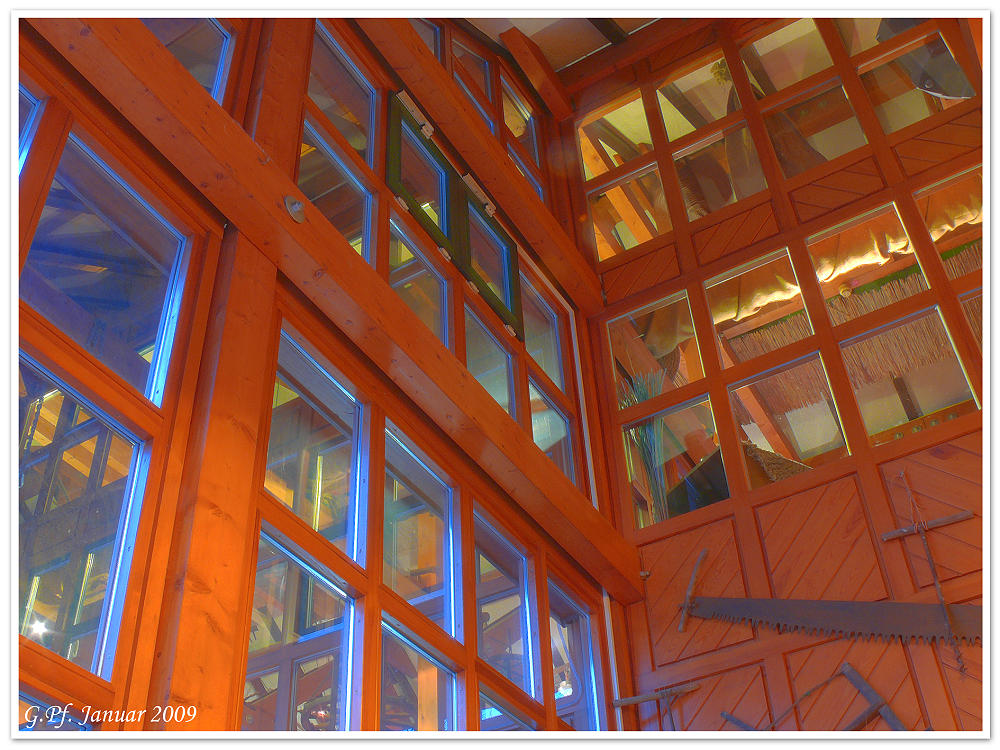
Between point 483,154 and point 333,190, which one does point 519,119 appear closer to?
point 483,154

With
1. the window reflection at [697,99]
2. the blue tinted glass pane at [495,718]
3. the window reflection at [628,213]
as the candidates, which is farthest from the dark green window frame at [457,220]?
the blue tinted glass pane at [495,718]

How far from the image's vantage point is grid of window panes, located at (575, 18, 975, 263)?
8.20 meters

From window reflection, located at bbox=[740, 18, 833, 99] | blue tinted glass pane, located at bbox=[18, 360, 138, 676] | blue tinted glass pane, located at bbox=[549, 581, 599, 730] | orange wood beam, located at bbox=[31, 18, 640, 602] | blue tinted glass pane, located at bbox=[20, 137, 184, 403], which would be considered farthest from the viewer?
window reflection, located at bbox=[740, 18, 833, 99]

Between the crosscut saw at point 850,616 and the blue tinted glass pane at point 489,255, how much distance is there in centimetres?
274

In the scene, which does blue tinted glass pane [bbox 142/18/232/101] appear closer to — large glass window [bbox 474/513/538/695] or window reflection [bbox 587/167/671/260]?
large glass window [bbox 474/513/538/695]

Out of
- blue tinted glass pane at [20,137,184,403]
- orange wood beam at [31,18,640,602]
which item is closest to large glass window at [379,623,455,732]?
orange wood beam at [31,18,640,602]

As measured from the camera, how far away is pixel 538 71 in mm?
9781

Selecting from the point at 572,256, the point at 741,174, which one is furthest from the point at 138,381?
the point at 741,174

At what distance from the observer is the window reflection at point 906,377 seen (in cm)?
660

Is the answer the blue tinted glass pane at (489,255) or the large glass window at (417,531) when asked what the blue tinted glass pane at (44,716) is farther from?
the blue tinted glass pane at (489,255)

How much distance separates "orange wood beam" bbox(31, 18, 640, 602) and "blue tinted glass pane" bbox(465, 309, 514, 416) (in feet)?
2.14

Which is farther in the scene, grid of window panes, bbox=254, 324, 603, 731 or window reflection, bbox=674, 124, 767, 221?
window reflection, bbox=674, 124, 767, 221

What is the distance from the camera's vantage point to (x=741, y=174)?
866cm

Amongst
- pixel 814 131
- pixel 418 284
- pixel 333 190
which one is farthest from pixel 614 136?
pixel 333 190
